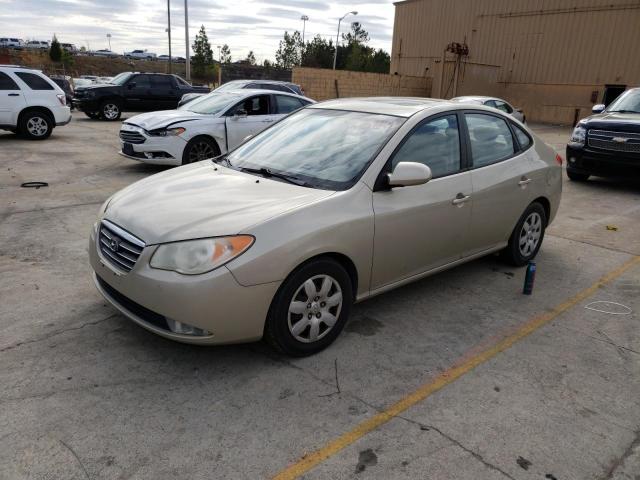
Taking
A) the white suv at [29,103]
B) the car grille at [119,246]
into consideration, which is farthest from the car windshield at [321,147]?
the white suv at [29,103]

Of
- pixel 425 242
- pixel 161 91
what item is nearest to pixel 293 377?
pixel 425 242

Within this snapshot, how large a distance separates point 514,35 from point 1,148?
93.5ft

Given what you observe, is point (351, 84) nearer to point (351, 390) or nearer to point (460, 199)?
point (460, 199)

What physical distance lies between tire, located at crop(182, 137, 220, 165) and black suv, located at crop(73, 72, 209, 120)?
36.5ft

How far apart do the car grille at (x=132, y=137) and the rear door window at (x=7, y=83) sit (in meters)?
5.34

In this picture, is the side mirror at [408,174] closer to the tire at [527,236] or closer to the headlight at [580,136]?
the tire at [527,236]

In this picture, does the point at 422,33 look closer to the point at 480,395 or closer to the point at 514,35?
the point at 514,35

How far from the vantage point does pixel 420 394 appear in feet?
10.3

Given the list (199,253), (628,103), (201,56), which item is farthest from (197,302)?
(201,56)

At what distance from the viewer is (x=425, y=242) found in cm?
411

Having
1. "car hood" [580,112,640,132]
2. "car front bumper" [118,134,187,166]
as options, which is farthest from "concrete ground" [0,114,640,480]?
"car hood" [580,112,640,132]

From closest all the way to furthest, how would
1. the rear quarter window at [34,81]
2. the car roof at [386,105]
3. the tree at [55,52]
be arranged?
the car roof at [386,105], the rear quarter window at [34,81], the tree at [55,52]

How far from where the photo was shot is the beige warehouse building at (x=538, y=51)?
26656mm

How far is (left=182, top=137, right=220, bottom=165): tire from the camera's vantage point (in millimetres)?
9378
